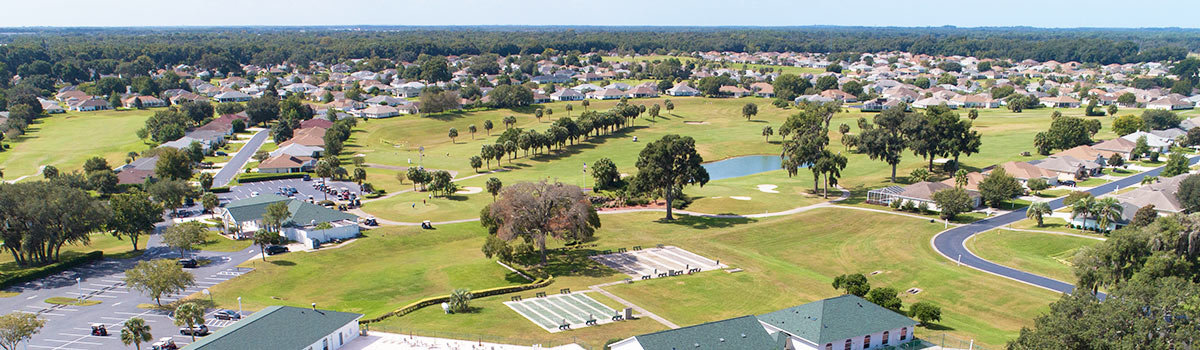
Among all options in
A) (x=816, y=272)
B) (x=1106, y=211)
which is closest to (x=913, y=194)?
(x=1106, y=211)

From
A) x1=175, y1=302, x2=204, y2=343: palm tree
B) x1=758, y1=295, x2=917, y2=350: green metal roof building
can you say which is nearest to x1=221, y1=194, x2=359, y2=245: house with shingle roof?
x1=175, y1=302, x2=204, y2=343: palm tree

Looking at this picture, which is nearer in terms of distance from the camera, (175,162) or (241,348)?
(241,348)

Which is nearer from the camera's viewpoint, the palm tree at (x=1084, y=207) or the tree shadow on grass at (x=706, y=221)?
the palm tree at (x=1084, y=207)

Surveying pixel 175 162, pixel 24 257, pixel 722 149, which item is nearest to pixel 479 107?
pixel 722 149

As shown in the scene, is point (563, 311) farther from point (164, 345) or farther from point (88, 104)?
point (88, 104)

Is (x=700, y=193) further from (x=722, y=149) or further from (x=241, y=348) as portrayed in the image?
(x=241, y=348)

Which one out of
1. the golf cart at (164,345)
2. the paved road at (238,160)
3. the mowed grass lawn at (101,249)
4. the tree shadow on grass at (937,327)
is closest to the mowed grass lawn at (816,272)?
the tree shadow on grass at (937,327)

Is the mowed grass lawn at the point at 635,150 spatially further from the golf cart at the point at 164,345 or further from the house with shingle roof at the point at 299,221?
the golf cart at the point at 164,345
